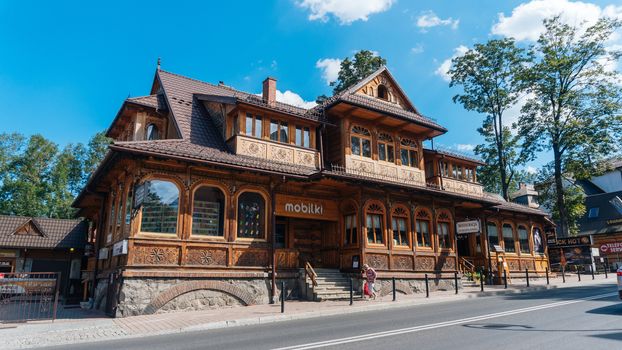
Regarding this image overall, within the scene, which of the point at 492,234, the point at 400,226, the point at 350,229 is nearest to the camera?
Answer: the point at 350,229

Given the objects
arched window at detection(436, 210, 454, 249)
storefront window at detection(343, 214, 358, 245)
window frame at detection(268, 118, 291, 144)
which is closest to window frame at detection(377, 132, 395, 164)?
arched window at detection(436, 210, 454, 249)

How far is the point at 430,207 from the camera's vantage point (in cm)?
2159

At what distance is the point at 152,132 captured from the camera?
18797 millimetres

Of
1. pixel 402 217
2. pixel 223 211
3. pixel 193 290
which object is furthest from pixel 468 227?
pixel 193 290

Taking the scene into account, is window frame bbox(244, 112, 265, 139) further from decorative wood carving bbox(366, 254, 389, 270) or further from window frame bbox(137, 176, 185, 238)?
decorative wood carving bbox(366, 254, 389, 270)

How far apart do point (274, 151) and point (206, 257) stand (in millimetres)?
5626

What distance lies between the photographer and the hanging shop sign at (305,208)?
683 inches

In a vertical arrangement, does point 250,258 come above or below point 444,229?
below

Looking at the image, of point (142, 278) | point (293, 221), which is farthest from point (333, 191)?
point (142, 278)

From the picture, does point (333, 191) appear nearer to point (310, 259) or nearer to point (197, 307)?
point (310, 259)

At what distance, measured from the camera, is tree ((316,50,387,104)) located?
37281 millimetres

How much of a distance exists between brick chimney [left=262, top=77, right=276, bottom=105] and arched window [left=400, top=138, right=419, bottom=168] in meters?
7.66

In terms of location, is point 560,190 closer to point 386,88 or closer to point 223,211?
point 386,88

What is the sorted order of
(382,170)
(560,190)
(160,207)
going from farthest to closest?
(560,190) < (382,170) < (160,207)
